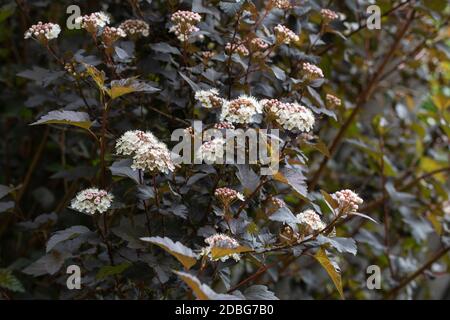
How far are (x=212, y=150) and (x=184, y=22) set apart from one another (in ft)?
0.92

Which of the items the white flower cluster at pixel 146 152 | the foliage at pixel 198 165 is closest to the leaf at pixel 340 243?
the foliage at pixel 198 165

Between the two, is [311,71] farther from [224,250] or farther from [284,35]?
[224,250]

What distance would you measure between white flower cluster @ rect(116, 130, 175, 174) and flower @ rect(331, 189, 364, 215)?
0.90 feet

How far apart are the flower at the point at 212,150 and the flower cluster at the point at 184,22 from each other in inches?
10.0

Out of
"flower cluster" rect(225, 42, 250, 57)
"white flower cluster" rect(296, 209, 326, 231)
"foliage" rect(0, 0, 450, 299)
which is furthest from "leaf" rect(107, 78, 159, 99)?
"white flower cluster" rect(296, 209, 326, 231)

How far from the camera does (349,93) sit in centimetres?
207

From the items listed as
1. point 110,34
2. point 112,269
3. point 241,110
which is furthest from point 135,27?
point 112,269

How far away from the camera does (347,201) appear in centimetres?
98

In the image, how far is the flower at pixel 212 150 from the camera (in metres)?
0.95

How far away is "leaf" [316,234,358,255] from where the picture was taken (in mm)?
977

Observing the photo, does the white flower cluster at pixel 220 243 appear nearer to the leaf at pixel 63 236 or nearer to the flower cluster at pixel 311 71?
the leaf at pixel 63 236

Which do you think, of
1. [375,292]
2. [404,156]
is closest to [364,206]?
[375,292]

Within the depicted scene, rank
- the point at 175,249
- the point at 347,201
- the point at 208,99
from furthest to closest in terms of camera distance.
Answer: the point at 208,99
the point at 347,201
the point at 175,249

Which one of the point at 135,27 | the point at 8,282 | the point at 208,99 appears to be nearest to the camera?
the point at 208,99
